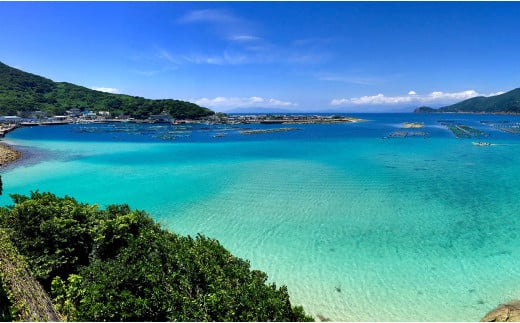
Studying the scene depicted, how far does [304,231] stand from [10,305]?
37.9 ft

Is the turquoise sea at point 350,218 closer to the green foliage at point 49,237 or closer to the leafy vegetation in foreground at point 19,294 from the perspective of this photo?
the green foliage at point 49,237

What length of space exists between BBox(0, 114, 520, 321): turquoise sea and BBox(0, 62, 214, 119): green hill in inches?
3911

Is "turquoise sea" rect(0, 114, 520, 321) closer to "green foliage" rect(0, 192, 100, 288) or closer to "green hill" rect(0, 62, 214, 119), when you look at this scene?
"green foliage" rect(0, 192, 100, 288)

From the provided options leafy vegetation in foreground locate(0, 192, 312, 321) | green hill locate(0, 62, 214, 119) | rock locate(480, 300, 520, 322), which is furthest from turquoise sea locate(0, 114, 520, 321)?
green hill locate(0, 62, 214, 119)

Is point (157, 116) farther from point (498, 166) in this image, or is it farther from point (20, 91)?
point (498, 166)

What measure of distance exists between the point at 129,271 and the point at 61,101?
169698 mm

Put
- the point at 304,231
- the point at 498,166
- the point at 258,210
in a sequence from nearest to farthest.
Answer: the point at 304,231, the point at 258,210, the point at 498,166

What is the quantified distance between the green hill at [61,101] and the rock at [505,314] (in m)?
126

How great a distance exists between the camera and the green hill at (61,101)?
399ft

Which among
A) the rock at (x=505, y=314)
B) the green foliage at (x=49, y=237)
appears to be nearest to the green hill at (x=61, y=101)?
the green foliage at (x=49, y=237)

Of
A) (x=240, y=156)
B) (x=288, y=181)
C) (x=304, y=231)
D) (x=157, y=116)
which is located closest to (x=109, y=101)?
(x=157, y=116)

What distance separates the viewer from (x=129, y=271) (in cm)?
740

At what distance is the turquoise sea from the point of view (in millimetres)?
10102

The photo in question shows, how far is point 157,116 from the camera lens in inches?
4833
